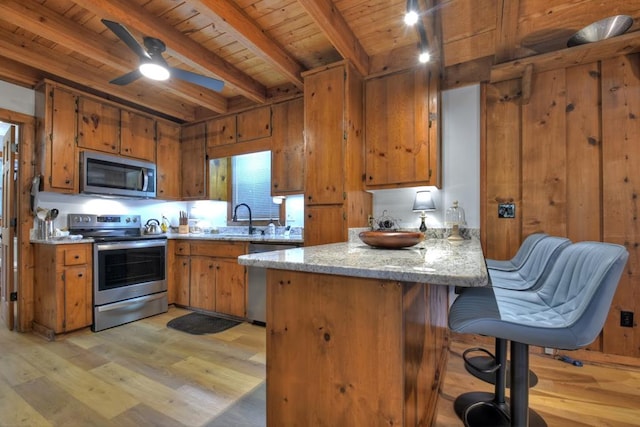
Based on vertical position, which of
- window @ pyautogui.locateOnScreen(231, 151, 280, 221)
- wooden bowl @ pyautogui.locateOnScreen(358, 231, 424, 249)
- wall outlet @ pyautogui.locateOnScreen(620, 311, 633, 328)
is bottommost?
wall outlet @ pyautogui.locateOnScreen(620, 311, 633, 328)

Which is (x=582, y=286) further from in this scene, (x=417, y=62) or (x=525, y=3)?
(x=417, y=62)

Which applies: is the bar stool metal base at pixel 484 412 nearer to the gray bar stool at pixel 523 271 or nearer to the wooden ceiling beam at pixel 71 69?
the gray bar stool at pixel 523 271

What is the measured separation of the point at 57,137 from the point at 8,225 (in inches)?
41.4

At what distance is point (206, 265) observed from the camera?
3.37m

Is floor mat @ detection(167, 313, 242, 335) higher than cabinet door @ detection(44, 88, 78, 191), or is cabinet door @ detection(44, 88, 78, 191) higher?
cabinet door @ detection(44, 88, 78, 191)

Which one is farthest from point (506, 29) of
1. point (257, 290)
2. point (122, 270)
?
point (122, 270)

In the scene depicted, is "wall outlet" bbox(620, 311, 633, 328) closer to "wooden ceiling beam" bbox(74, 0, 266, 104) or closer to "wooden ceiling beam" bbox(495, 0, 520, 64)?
"wooden ceiling beam" bbox(495, 0, 520, 64)

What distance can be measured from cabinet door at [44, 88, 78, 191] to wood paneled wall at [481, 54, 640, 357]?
13.1 ft

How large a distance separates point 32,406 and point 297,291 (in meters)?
1.85

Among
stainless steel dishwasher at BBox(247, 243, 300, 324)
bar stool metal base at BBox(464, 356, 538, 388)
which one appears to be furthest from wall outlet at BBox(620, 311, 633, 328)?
stainless steel dishwasher at BBox(247, 243, 300, 324)

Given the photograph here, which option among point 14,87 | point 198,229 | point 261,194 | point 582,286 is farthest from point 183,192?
point 582,286

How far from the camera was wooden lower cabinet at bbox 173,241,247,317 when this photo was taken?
10.3ft

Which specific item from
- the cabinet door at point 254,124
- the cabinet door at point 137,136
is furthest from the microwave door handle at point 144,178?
the cabinet door at point 254,124

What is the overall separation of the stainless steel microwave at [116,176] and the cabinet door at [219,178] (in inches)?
27.3
